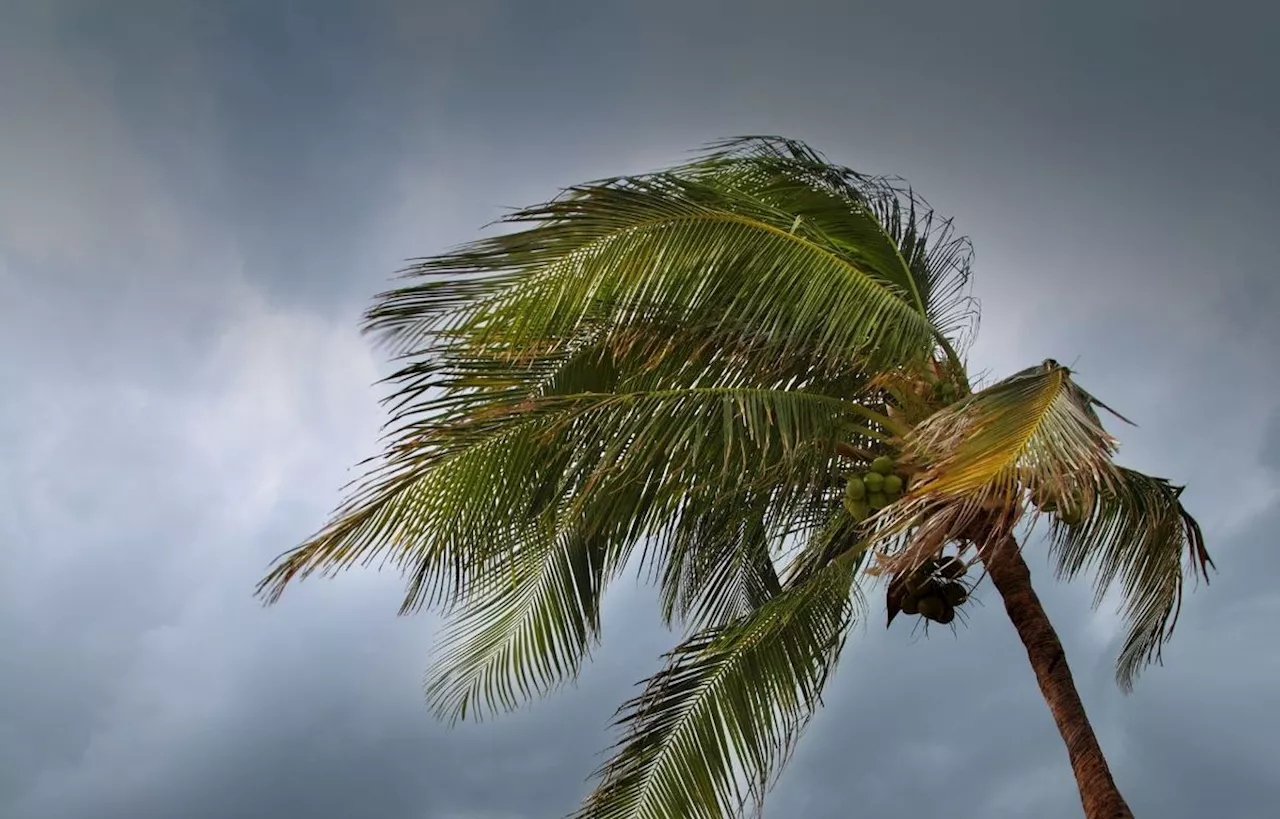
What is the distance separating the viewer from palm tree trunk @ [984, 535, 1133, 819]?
594 centimetres

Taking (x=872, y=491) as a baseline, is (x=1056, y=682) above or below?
below

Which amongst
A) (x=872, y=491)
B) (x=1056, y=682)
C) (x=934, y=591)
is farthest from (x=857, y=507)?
(x=1056, y=682)

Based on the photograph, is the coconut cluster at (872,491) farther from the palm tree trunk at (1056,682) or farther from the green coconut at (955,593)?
the green coconut at (955,593)

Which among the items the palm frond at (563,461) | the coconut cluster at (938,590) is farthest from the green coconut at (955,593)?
the palm frond at (563,461)

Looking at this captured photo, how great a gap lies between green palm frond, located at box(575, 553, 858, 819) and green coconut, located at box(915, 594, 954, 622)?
0.38 m

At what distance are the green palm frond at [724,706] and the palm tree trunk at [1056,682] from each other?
922 mm

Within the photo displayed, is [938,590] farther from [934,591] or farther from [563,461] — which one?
[563,461]

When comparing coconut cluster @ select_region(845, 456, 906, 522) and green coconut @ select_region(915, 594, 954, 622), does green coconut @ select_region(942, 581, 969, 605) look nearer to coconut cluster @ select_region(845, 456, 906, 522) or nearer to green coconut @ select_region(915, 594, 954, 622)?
green coconut @ select_region(915, 594, 954, 622)

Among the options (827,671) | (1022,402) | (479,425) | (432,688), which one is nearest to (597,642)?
(432,688)

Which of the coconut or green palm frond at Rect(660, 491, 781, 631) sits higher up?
green palm frond at Rect(660, 491, 781, 631)

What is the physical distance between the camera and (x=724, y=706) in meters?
6.22

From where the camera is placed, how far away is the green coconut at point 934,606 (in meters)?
6.43

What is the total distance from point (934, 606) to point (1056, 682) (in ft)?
2.39

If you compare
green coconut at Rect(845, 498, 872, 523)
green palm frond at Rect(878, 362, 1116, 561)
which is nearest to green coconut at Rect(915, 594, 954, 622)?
green coconut at Rect(845, 498, 872, 523)
